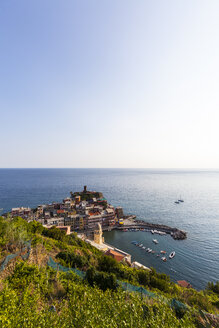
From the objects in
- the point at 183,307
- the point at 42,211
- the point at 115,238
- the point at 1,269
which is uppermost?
the point at 1,269

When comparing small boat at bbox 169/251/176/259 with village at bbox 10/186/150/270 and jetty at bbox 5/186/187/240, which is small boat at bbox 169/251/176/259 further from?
village at bbox 10/186/150/270

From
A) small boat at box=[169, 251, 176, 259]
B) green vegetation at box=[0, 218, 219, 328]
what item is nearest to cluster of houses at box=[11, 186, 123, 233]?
small boat at box=[169, 251, 176, 259]

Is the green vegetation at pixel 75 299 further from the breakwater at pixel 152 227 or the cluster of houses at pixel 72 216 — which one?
the breakwater at pixel 152 227

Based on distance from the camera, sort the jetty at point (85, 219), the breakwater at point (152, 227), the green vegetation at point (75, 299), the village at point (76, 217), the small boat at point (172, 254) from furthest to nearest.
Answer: the jetty at point (85, 219) < the village at point (76, 217) < the breakwater at point (152, 227) < the small boat at point (172, 254) < the green vegetation at point (75, 299)

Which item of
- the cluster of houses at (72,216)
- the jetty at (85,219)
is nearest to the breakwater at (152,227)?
the jetty at (85,219)

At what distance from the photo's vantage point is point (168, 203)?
78.6m

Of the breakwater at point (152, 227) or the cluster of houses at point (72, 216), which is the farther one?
the cluster of houses at point (72, 216)

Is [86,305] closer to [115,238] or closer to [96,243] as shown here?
[96,243]

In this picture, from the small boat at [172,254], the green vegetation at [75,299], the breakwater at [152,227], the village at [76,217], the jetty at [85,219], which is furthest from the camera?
the jetty at [85,219]

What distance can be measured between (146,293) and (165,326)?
14.6 feet

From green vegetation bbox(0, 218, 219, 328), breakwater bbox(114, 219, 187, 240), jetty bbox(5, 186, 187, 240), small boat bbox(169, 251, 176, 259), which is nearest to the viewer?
green vegetation bbox(0, 218, 219, 328)

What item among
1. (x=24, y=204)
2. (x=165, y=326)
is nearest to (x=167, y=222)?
(x=165, y=326)

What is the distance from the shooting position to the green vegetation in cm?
727

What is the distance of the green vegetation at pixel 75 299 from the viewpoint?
7.27 meters
